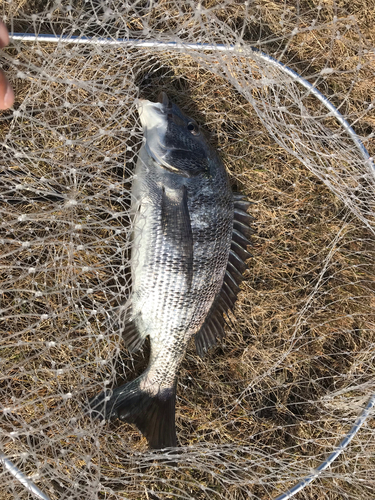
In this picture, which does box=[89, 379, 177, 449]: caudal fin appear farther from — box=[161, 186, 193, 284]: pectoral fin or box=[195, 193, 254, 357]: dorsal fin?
box=[161, 186, 193, 284]: pectoral fin

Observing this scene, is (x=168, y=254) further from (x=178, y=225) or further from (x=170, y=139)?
(x=170, y=139)

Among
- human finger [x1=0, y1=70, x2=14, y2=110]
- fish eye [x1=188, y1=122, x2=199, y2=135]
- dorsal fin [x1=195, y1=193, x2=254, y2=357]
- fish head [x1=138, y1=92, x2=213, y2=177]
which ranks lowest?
dorsal fin [x1=195, y1=193, x2=254, y2=357]

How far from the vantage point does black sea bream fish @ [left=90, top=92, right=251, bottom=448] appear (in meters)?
2.10

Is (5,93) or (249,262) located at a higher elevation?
(5,93)

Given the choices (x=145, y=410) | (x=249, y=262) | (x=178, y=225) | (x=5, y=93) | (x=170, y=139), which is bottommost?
(x=145, y=410)

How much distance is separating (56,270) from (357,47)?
8.59ft

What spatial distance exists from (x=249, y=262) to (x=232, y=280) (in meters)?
0.32

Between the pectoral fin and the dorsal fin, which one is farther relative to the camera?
the dorsal fin

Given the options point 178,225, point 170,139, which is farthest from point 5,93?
point 178,225

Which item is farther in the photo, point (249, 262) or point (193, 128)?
point (249, 262)

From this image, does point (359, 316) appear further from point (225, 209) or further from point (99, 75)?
point (99, 75)

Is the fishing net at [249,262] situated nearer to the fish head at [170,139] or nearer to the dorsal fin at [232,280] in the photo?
the fish head at [170,139]

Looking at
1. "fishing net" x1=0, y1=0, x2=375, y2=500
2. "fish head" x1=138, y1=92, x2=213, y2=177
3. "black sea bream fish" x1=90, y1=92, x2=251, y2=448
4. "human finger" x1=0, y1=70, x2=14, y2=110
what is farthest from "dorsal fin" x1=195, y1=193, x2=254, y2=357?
"human finger" x1=0, y1=70, x2=14, y2=110

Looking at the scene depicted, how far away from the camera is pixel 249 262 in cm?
255
